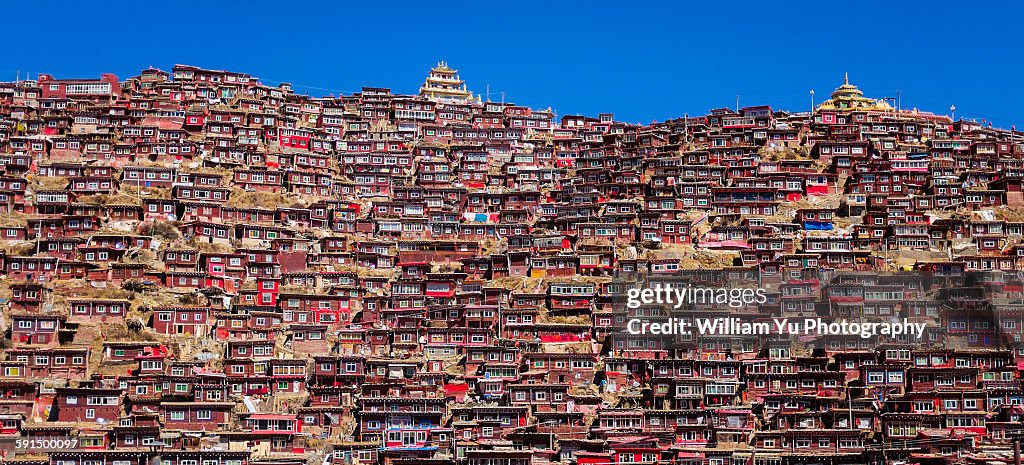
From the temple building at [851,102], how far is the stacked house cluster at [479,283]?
1426cm

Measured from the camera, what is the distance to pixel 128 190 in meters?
99.1

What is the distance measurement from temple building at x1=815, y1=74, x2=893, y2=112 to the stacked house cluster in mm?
14259

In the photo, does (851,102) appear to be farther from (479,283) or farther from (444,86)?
(479,283)

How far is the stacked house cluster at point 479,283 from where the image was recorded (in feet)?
238

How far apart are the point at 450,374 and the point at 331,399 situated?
241 inches

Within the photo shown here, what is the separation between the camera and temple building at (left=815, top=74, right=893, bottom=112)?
446 ft

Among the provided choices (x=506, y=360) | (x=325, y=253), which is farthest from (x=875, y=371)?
(x=325, y=253)

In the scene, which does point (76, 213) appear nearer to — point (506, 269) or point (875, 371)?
point (506, 269)

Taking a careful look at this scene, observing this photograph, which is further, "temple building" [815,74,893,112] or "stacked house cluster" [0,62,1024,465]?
"temple building" [815,74,893,112]

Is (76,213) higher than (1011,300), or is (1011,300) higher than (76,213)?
(76,213)

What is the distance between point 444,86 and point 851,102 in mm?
35641

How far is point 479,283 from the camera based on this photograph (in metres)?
88.2

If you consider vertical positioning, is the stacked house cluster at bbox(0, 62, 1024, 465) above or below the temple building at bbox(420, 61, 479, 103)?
below

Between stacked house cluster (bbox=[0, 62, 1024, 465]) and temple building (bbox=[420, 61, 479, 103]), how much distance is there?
23740 millimetres
